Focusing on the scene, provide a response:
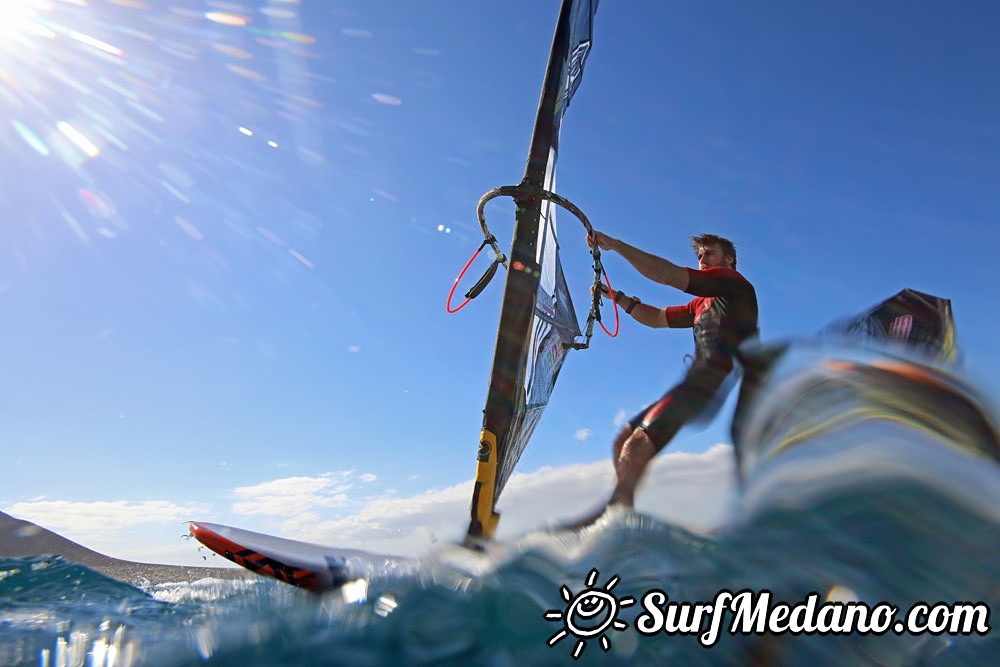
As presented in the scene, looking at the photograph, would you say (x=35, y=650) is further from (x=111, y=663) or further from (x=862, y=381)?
(x=862, y=381)

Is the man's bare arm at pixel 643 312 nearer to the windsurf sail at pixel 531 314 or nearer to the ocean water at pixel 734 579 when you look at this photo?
the windsurf sail at pixel 531 314

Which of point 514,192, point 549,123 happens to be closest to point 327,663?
point 514,192

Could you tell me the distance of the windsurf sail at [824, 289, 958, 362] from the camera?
119 inches

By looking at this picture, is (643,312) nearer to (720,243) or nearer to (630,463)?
(720,243)

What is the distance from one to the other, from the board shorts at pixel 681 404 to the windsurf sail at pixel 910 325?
2.61ft

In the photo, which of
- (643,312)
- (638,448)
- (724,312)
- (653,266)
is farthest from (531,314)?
(638,448)

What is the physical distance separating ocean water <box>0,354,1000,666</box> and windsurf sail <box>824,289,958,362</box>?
1.45 feet

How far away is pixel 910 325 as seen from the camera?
320cm

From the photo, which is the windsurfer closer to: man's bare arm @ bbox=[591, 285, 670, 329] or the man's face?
the man's face

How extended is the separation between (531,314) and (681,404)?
2.01m

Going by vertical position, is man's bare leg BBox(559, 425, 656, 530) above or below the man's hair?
below

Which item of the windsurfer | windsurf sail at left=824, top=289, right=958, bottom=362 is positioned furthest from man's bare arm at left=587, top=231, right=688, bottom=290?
windsurf sail at left=824, top=289, right=958, bottom=362

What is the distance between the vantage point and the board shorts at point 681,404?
356 centimetres

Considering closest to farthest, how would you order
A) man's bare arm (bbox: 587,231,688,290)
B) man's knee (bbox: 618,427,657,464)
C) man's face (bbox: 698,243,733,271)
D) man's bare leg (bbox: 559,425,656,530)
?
1. man's bare leg (bbox: 559,425,656,530)
2. man's knee (bbox: 618,427,657,464)
3. man's bare arm (bbox: 587,231,688,290)
4. man's face (bbox: 698,243,733,271)
